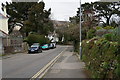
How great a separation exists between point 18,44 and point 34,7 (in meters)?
13.8

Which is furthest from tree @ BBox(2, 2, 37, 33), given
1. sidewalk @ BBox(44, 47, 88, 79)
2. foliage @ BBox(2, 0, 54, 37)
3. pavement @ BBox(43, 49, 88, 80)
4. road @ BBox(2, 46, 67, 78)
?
pavement @ BBox(43, 49, 88, 80)

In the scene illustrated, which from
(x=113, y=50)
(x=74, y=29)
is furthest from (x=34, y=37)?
(x=113, y=50)

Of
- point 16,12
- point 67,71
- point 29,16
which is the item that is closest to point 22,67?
point 67,71

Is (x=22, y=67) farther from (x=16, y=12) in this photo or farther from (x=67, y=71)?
(x=16, y=12)

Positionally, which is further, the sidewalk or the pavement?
the sidewalk

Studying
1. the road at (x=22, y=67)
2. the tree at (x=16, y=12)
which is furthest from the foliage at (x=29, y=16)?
the road at (x=22, y=67)

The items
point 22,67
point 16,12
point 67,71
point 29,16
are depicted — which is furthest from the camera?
point 16,12

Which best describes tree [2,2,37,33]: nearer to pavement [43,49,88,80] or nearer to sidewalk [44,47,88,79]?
sidewalk [44,47,88,79]

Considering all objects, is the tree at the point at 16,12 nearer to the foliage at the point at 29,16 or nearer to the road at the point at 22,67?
the foliage at the point at 29,16

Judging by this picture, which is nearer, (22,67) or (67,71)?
(67,71)

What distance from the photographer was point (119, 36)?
20.3ft

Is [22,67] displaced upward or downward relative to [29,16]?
downward

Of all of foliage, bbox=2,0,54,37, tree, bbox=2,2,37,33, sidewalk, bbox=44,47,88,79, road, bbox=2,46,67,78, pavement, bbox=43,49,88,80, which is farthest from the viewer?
tree, bbox=2,2,37,33

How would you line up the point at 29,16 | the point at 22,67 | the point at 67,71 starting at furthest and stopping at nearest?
the point at 29,16 < the point at 22,67 < the point at 67,71
